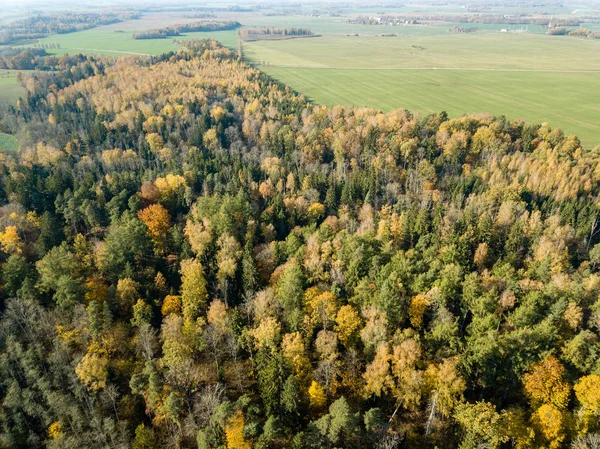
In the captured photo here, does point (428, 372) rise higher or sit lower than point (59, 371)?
higher

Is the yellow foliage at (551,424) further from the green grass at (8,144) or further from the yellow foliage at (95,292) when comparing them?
the green grass at (8,144)

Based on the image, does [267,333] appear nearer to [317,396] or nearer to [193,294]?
[317,396]

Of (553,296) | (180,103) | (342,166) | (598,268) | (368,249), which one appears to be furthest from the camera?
(180,103)

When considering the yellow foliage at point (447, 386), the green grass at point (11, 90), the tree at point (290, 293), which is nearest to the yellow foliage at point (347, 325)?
the tree at point (290, 293)

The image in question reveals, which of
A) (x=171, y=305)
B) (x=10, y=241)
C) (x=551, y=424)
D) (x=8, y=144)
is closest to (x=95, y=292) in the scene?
(x=171, y=305)

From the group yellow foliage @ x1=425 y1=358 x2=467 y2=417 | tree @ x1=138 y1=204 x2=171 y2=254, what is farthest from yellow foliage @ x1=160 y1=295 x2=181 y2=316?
yellow foliage @ x1=425 y1=358 x2=467 y2=417

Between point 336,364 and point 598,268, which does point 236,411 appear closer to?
point 336,364

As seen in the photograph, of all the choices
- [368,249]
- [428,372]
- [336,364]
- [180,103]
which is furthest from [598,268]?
[180,103]
